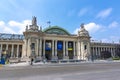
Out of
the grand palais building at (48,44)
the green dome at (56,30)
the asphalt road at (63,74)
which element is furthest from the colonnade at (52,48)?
the asphalt road at (63,74)

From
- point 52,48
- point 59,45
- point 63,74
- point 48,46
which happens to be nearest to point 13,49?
point 48,46

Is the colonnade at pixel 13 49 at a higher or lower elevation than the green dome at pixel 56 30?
lower

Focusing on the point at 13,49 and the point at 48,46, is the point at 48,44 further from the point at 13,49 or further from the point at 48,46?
the point at 13,49

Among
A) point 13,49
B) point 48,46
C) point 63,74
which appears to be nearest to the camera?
point 63,74

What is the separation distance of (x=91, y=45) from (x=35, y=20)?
48.1 meters

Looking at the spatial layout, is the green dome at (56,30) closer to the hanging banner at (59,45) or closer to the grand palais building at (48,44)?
the grand palais building at (48,44)

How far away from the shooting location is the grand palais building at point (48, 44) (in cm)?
9494

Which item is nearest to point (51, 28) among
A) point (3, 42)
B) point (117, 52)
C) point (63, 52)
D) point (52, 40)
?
point (52, 40)

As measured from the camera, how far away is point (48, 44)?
102438mm

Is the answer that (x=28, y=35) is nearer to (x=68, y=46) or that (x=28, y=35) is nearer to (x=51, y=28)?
(x=51, y=28)

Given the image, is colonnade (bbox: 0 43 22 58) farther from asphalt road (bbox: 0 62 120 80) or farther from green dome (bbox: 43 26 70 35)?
asphalt road (bbox: 0 62 120 80)

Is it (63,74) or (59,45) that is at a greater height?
(59,45)

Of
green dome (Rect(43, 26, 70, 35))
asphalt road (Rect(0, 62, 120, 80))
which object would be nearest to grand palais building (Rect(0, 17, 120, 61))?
green dome (Rect(43, 26, 70, 35))

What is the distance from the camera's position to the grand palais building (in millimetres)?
94938
